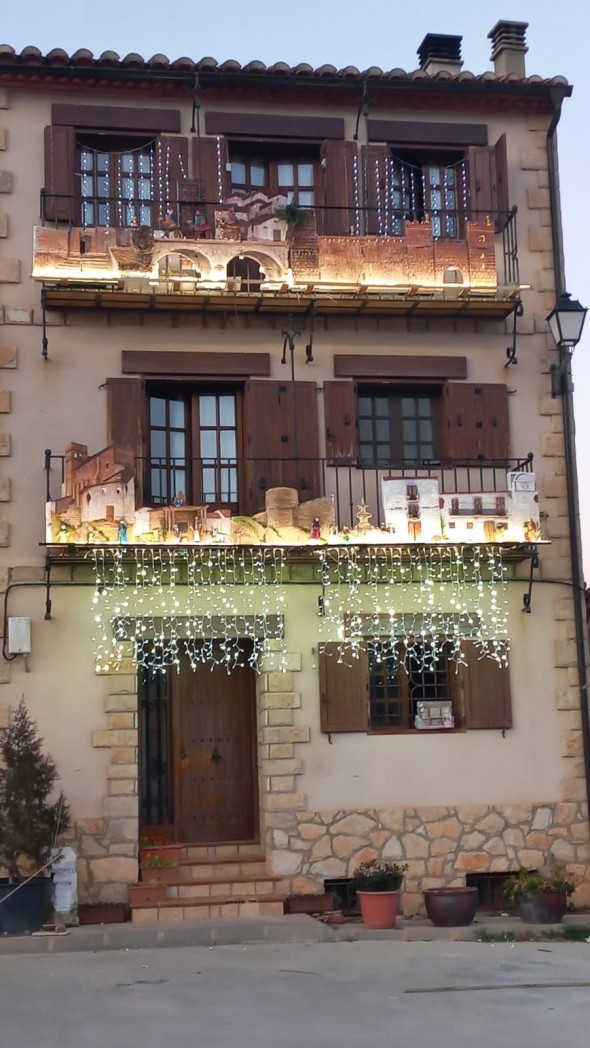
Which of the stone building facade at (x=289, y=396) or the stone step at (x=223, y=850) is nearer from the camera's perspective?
the stone building facade at (x=289, y=396)

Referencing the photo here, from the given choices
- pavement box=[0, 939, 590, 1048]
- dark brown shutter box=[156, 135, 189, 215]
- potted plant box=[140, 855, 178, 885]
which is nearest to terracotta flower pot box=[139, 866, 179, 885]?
potted plant box=[140, 855, 178, 885]

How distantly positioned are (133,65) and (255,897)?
8.64 meters

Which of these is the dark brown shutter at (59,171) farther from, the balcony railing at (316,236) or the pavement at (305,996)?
the pavement at (305,996)

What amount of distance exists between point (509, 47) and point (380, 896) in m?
9.68

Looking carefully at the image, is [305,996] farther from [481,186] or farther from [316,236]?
[481,186]

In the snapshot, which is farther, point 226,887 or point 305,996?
point 226,887

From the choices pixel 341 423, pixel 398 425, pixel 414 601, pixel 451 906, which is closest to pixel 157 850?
pixel 451 906

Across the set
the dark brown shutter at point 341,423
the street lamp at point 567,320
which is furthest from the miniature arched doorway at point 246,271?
the street lamp at point 567,320

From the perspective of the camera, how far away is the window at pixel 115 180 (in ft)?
49.3

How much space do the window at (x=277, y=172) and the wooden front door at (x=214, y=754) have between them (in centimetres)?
525

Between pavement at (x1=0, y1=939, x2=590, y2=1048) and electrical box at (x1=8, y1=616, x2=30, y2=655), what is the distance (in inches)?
119

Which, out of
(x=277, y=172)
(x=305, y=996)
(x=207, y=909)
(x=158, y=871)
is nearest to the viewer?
(x=305, y=996)

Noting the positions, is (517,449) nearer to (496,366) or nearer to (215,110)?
(496,366)

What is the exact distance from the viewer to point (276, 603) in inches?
571
